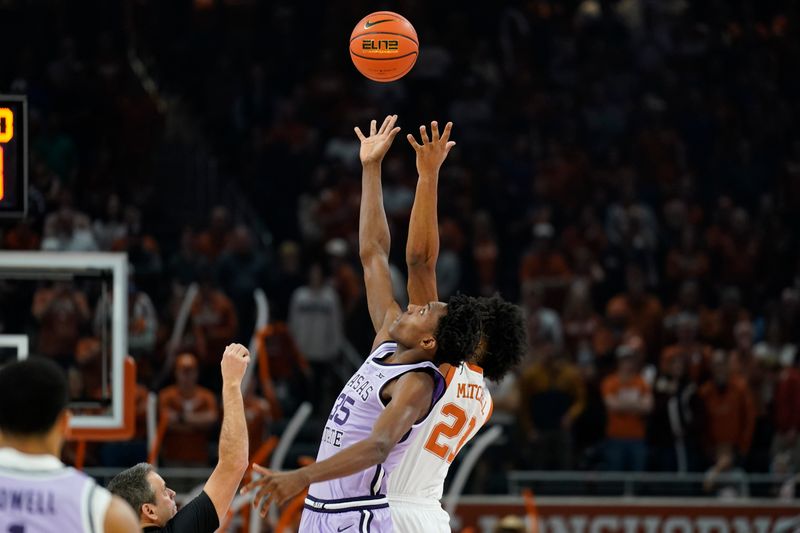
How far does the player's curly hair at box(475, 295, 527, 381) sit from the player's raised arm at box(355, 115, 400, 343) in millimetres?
538

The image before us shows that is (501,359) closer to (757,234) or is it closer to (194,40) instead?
(757,234)

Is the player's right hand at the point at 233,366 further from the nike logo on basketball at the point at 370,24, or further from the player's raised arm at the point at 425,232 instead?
the nike logo on basketball at the point at 370,24

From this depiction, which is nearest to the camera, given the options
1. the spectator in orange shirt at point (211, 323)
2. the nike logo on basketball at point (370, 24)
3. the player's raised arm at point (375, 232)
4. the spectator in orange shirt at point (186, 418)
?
the player's raised arm at point (375, 232)

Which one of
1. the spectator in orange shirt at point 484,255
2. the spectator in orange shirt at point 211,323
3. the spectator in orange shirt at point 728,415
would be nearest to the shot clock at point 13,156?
the spectator in orange shirt at point 211,323

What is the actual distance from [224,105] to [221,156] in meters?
0.68

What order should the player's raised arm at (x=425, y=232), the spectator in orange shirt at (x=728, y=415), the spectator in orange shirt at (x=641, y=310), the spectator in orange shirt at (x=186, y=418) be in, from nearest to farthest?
the player's raised arm at (x=425, y=232) < the spectator in orange shirt at (x=186, y=418) < the spectator in orange shirt at (x=728, y=415) < the spectator in orange shirt at (x=641, y=310)

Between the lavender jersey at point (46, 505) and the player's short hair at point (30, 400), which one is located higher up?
the player's short hair at point (30, 400)

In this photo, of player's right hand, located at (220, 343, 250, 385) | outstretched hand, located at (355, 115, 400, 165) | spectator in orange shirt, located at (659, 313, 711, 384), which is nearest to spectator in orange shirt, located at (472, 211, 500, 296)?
spectator in orange shirt, located at (659, 313, 711, 384)

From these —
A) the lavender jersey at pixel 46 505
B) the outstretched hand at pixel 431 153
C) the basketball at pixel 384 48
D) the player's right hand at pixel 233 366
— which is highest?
the basketball at pixel 384 48

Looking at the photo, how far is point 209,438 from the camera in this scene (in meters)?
13.6

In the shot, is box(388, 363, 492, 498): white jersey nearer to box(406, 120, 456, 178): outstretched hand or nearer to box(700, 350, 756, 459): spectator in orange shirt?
box(406, 120, 456, 178): outstretched hand

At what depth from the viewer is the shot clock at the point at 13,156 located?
810cm

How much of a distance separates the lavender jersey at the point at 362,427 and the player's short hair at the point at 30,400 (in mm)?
2417

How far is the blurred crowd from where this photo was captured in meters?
14.1
